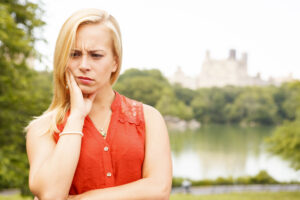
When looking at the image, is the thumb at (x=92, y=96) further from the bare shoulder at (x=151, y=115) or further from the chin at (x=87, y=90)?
the bare shoulder at (x=151, y=115)

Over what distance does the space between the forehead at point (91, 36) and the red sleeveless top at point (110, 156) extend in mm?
356

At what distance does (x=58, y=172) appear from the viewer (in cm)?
142

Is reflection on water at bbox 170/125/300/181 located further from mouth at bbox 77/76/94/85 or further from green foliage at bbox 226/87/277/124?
green foliage at bbox 226/87/277/124

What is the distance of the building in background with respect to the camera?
385ft

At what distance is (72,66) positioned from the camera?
61.6 inches

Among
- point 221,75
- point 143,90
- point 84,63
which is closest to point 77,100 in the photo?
point 84,63

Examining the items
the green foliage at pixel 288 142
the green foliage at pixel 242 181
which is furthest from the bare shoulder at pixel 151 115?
the green foliage at pixel 242 181

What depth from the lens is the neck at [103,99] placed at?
167cm

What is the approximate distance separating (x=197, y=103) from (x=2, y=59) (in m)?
69.7

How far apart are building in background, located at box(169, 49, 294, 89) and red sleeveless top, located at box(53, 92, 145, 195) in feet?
379

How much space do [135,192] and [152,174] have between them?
12 centimetres

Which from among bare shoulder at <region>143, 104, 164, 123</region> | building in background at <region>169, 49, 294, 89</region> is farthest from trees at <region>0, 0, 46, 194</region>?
building in background at <region>169, 49, 294, 89</region>

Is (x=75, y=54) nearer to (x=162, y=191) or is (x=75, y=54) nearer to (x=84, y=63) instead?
(x=84, y=63)

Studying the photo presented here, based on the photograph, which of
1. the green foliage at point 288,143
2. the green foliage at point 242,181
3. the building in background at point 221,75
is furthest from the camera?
the building in background at point 221,75
